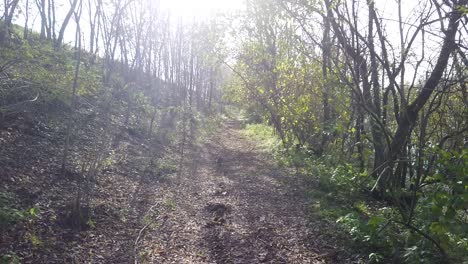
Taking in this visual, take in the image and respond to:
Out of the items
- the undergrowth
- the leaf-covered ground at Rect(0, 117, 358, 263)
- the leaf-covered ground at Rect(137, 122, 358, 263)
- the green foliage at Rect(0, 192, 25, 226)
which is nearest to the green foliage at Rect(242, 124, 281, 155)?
the leaf-covered ground at Rect(137, 122, 358, 263)

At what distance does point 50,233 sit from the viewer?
5.53 metres

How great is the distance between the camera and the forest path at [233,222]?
5.78m

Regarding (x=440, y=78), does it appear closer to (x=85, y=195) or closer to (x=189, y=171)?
(x=85, y=195)

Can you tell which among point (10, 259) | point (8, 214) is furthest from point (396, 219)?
point (8, 214)

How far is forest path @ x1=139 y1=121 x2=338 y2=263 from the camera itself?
227 inches

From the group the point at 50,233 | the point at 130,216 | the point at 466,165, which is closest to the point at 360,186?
the point at 466,165

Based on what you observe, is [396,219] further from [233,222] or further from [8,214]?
[8,214]

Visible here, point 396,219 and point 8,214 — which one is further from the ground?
point 396,219

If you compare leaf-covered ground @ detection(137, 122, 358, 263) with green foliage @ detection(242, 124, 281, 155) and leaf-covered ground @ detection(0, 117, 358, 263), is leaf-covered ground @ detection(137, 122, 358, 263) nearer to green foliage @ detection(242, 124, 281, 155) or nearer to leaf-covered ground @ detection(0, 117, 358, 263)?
leaf-covered ground @ detection(0, 117, 358, 263)

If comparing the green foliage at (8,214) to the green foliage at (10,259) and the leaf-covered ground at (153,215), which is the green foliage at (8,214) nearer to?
the leaf-covered ground at (153,215)

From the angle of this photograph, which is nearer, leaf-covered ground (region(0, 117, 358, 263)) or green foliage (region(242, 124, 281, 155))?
leaf-covered ground (region(0, 117, 358, 263))

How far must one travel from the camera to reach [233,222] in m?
7.21

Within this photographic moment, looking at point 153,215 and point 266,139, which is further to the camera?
point 266,139

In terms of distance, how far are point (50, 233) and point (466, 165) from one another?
211 inches
